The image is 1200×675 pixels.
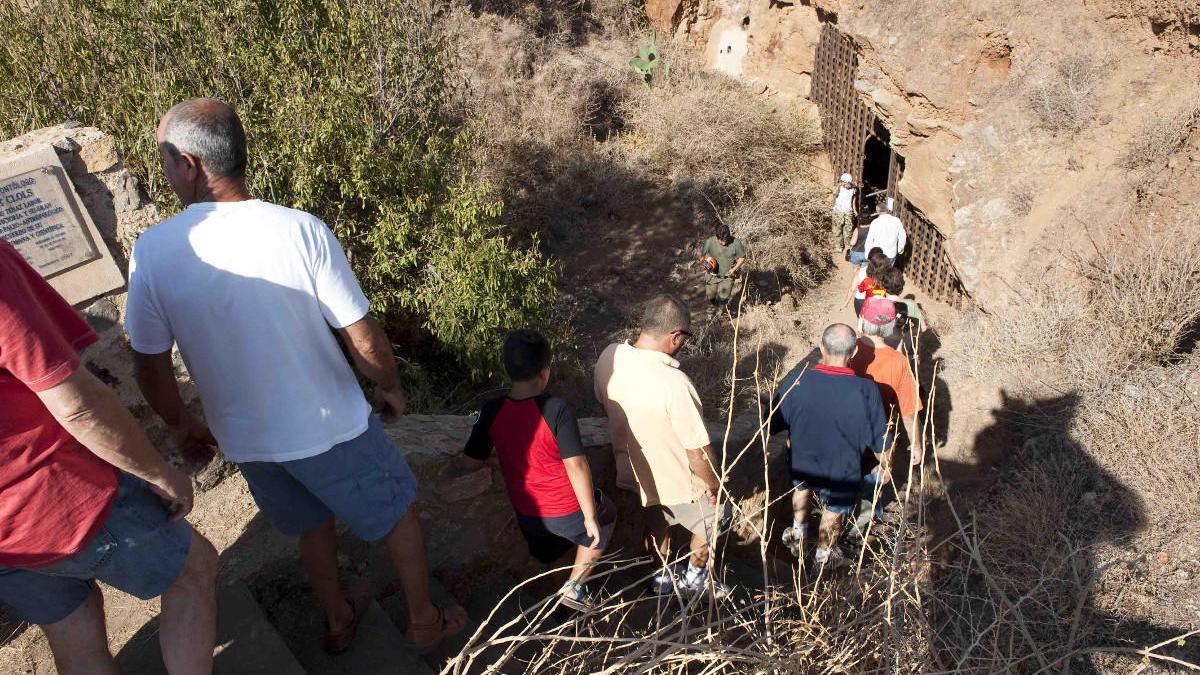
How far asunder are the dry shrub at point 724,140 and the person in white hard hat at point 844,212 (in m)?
1.38

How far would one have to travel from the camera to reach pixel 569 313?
28.1 feet

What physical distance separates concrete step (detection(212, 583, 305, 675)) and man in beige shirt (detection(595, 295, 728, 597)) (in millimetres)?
1211

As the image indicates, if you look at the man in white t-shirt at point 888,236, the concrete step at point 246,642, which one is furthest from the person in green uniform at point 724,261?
the concrete step at point 246,642

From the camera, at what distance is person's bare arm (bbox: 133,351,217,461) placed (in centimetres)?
203

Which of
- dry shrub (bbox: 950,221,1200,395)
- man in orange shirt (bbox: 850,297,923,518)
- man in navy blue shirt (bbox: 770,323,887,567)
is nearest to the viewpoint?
man in navy blue shirt (bbox: 770,323,887,567)

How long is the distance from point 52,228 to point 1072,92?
710cm

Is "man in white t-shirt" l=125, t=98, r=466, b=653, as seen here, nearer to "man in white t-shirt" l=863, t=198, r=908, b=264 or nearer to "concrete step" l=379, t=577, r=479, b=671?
"concrete step" l=379, t=577, r=479, b=671

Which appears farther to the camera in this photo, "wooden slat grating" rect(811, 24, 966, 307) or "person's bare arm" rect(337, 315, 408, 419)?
"wooden slat grating" rect(811, 24, 966, 307)

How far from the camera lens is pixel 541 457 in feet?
8.17

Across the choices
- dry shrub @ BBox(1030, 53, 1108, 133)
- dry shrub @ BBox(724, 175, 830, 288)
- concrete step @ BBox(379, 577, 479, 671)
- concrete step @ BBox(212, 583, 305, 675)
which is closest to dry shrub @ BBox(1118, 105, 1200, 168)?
dry shrub @ BBox(1030, 53, 1108, 133)

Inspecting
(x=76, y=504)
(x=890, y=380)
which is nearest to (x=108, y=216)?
(x=76, y=504)

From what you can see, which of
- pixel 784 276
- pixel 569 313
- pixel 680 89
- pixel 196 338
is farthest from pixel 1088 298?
pixel 680 89

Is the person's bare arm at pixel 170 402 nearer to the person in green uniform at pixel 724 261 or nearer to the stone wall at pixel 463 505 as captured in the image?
the stone wall at pixel 463 505

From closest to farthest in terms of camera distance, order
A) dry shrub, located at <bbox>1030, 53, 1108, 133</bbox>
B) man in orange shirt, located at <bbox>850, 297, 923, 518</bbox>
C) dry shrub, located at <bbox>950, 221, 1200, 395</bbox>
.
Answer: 1. man in orange shirt, located at <bbox>850, 297, 923, 518</bbox>
2. dry shrub, located at <bbox>950, 221, 1200, 395</bbox>
3. dry shrub, located at <bbox>1030, 53, 1108, 133</bbox>
